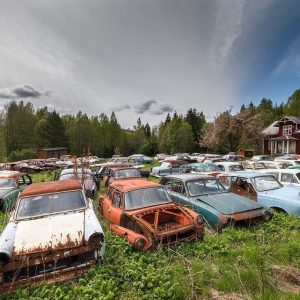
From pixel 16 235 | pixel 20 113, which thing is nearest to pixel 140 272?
pixel 16 235

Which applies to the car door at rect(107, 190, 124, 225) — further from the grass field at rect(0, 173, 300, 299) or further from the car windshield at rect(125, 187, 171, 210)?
the grass field at rect(0, 173, 300, 299)

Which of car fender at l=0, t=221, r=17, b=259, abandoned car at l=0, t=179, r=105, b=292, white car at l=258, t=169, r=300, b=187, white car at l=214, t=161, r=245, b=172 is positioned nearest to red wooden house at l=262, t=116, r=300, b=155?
white car at l=214, t=161, r=245, b=172

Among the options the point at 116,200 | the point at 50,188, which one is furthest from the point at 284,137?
the point at 50,188

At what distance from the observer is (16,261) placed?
443 centimetres

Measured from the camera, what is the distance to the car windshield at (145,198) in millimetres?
6766

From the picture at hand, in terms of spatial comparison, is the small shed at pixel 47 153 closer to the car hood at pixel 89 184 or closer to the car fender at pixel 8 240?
the car hood at pixel 89 184

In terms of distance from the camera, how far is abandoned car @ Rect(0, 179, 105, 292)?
14.5 feet

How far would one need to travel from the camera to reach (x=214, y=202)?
7.31 metres

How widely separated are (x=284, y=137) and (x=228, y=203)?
4162 centimetres

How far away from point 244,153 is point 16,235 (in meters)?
43.9

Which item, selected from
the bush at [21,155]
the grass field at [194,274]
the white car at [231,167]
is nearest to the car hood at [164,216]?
the grass field at [194,274]

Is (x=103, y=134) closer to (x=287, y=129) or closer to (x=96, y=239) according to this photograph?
(x=287, y=129)

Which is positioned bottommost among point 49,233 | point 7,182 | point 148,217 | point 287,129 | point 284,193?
point 148,217

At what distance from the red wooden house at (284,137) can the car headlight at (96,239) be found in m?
44.3
